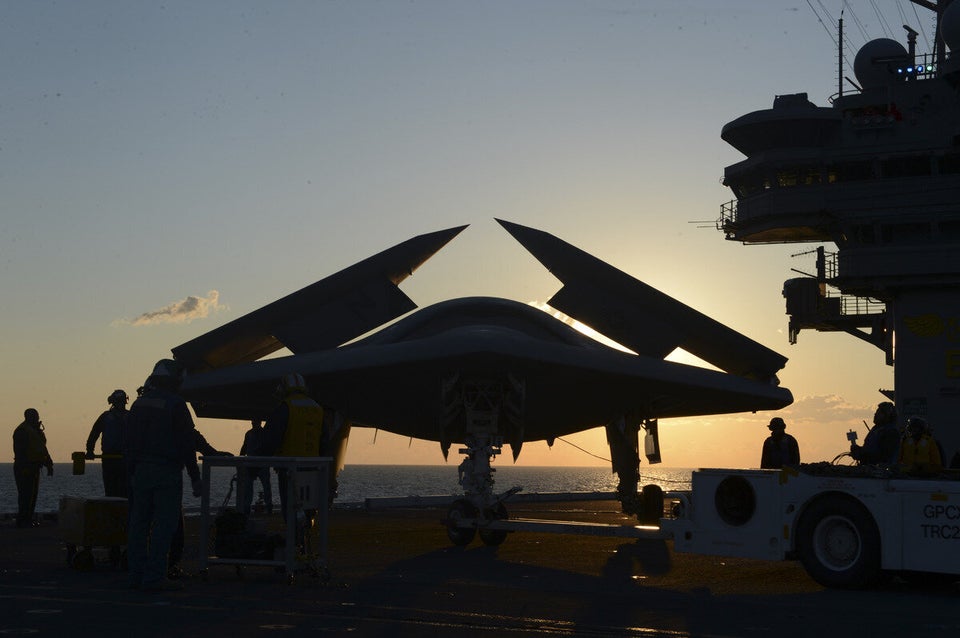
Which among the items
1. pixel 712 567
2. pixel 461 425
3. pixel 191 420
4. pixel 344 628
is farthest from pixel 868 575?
pixel 461 425

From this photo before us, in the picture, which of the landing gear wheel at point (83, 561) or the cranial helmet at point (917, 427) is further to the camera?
the cranial helmet at point (917, 427)

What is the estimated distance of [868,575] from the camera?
37.4 ft

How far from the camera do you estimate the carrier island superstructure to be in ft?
162

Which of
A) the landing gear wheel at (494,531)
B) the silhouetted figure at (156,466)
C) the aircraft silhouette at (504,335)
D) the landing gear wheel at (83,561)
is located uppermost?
the aircraft silhouette at (504,335)

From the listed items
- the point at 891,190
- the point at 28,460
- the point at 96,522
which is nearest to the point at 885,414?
the point at 96,522

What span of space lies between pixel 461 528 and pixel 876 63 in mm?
43042

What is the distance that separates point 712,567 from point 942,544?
350cm

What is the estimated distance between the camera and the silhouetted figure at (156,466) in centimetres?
1081

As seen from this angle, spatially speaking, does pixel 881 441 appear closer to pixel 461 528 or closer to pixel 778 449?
pixel 778 449

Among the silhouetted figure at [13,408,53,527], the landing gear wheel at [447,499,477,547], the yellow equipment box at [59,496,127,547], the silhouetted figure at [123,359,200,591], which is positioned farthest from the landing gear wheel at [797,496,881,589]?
the silhouetted figure at [13,408,53,527]

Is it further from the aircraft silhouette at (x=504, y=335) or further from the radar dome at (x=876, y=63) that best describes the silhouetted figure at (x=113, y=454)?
the radar dome at (x=876, y=63)

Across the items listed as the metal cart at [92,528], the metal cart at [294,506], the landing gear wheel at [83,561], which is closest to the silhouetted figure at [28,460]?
the metal cart at [92,528]

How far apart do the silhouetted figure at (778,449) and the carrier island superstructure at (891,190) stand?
113 feet

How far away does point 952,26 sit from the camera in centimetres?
4947
